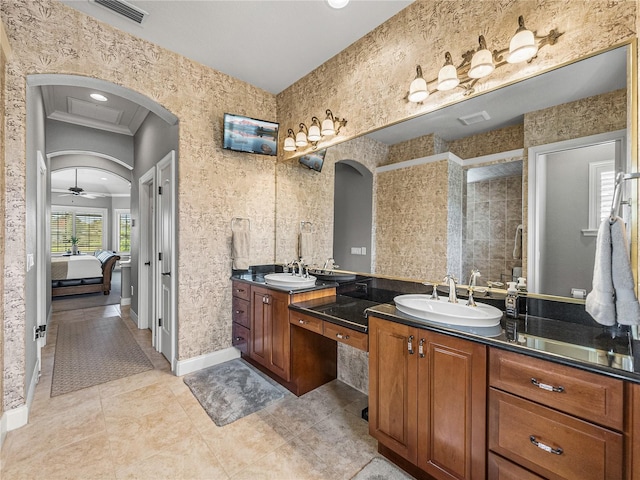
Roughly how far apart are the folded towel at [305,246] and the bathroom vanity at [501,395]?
1.10 meters

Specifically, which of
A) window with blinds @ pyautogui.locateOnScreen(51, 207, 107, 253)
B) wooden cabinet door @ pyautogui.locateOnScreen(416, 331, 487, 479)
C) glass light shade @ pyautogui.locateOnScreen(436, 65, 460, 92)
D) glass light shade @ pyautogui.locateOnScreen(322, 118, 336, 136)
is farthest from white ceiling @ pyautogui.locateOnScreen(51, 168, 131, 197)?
wooden cabinet door @ pyautogui.locateOnScreen(416, 331, 487, 479)

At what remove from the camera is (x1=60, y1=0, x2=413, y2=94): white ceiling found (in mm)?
2086

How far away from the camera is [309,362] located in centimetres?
244

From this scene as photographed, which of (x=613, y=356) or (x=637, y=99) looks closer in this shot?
(x=613, y=356)

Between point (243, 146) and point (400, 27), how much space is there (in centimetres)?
171

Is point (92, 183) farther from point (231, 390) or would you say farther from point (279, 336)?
point (279, 336)

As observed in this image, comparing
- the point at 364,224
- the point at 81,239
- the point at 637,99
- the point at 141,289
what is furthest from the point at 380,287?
the point at 81,239

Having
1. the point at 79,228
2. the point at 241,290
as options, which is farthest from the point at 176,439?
the point at 79,228

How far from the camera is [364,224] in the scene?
98.0 inches

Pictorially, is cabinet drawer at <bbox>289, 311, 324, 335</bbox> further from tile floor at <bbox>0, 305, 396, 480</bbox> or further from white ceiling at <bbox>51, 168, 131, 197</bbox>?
white ceiling at <bbox>51, 168, 131, 197</bbox>

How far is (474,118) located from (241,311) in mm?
2571

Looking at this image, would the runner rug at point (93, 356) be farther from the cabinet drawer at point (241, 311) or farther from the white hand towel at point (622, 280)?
the white hand towel at point (622, 280)

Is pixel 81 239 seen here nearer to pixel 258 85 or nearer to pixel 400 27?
pixel 258 85

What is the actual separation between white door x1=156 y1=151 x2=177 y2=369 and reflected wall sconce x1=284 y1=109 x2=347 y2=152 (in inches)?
46.6
